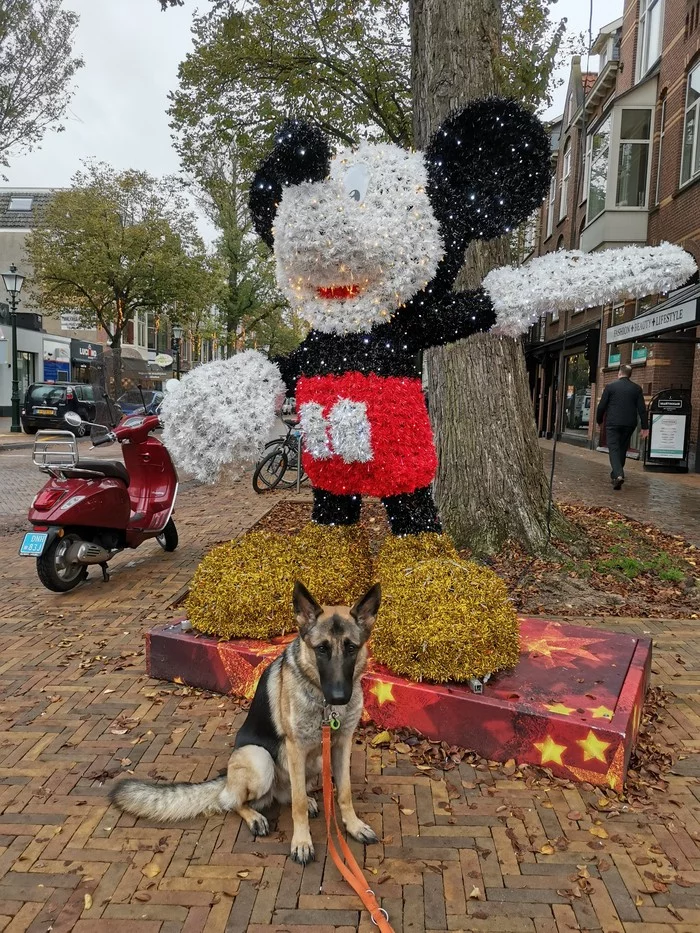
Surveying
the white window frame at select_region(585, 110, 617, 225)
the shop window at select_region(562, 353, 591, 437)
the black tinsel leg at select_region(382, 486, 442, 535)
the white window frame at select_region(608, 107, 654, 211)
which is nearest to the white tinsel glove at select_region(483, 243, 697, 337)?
the black tinsel leg at select_region(382, 486, 442, 535)

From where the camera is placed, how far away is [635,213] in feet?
48.9

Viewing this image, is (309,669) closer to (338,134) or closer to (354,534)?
(354,534)

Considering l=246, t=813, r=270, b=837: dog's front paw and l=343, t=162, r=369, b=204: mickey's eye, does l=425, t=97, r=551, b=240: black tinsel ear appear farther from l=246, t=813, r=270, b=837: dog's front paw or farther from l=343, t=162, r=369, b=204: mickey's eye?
l=246, t=813, r=270, b=837: dog's front paw

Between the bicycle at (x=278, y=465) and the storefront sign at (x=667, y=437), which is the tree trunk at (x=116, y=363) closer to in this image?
the bicycle at (x=278, y=465)

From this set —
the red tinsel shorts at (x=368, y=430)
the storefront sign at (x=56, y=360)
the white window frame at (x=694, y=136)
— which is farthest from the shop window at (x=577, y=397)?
the storefront sign at (x=56, y=360)

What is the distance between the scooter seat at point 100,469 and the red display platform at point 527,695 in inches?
84.6

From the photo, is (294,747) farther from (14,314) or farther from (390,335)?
(14,314)

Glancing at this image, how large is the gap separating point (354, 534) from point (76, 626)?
2218 mm

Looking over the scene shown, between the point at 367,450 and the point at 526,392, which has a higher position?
the point at 526,392

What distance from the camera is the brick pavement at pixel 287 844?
→ 2006 mm

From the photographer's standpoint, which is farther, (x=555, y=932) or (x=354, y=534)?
(x=354, y=534)

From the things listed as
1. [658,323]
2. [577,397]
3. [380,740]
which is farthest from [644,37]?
[380,740]

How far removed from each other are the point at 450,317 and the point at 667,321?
721 centimetres

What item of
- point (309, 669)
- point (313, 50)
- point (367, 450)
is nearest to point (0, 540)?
point (367, 450)
